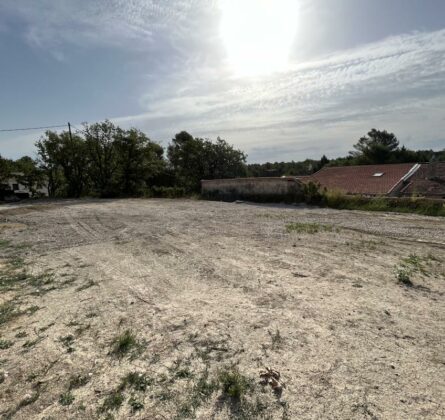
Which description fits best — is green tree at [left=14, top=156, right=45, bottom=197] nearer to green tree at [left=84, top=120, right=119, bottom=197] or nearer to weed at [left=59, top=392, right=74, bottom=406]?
green tree at [left=84, top=120, right=119, bottom=197]

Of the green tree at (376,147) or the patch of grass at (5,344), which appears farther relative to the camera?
the green tree at (376,147)

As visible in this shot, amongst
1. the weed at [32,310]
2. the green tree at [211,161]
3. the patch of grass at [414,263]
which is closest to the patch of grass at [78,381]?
the weed at [32,310]

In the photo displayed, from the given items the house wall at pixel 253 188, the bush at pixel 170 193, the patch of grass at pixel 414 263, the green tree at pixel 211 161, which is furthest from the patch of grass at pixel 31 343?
the green tree at pixel 211 161

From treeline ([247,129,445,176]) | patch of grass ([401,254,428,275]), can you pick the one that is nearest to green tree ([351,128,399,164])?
treeline ([247,129,445,176])

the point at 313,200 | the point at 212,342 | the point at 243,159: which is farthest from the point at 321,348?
the point at 243,159

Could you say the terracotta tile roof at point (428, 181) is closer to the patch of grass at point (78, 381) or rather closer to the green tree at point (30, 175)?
the patch of grass at point (78, 381)

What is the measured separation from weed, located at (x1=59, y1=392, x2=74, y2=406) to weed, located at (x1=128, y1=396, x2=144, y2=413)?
40 cm

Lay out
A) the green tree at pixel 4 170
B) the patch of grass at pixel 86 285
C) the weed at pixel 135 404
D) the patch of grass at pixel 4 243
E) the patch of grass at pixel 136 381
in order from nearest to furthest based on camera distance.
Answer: the weed at pixel 135 404 → the patch of grass at pixel 136 381 → the patch of grass at pixel 86 285 → the patch of grass at pixel 4 243 → the green tree at pixel 4 170

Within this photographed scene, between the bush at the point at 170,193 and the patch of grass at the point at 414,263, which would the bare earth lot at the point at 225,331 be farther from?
the bush at the point at 170,193

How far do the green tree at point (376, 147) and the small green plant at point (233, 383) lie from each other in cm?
4644

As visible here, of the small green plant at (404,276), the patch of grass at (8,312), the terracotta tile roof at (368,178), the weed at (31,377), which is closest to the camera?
the weed at (31,377)

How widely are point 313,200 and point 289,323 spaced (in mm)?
10074

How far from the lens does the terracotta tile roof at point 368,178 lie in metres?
21.7

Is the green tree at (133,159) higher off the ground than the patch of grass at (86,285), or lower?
higher
